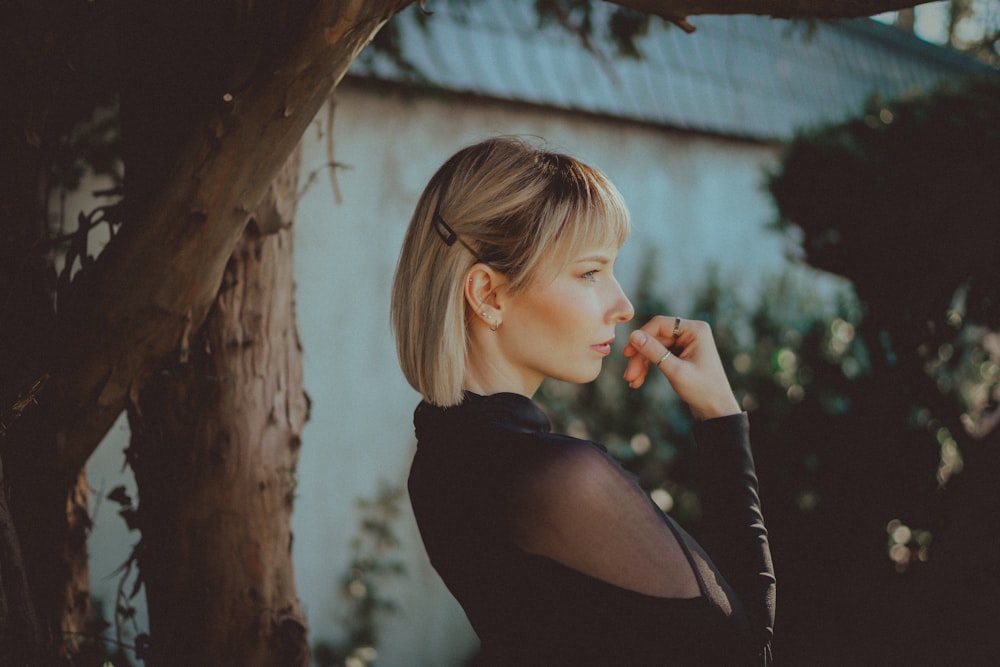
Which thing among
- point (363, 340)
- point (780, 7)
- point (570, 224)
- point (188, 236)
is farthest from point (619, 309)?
point (363, 340)

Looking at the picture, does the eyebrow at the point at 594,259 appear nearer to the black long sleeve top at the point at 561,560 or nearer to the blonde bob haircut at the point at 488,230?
the blonde bob haircut at the point at 488,230

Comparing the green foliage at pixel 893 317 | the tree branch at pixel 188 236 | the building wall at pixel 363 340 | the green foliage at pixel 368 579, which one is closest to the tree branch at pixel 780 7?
the tree branch at pixel 188 236

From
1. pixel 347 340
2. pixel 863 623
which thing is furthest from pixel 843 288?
pixel 347 340

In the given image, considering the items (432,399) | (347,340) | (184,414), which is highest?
(347,340)

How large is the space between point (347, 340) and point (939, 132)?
3.42 meters

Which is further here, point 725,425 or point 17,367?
point 17,367

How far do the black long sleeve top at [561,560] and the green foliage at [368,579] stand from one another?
11.0 ft

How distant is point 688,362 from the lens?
6.78 ft

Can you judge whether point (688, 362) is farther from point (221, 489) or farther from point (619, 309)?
point (221, 489)

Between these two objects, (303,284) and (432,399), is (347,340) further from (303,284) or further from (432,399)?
(432,399)

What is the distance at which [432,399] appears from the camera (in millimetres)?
1820

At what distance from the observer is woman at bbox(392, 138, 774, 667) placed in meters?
1.59

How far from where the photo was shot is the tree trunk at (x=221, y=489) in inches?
98.3

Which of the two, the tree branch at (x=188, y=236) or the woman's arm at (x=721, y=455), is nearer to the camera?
the woman's arm at (x=721, y=455)
